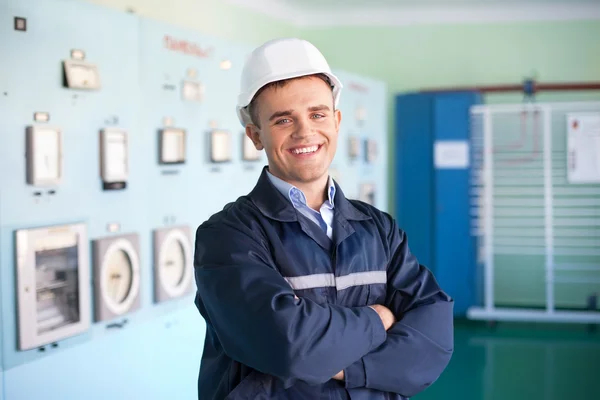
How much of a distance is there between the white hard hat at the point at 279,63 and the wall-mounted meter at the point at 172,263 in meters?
2.05

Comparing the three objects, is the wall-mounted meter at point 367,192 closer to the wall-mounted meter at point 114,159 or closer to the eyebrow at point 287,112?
the wall-mounted meter at point 114,159

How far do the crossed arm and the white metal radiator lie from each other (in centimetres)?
530

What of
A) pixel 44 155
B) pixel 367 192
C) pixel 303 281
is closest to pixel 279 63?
pixel 303 281

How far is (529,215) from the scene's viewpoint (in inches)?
294

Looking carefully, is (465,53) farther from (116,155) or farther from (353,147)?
(116,155)

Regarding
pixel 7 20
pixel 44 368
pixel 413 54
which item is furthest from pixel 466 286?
pixel 7 20

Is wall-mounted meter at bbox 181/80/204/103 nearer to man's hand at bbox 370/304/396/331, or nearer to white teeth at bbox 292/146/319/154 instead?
white teeth at bbox 292/146/319/154

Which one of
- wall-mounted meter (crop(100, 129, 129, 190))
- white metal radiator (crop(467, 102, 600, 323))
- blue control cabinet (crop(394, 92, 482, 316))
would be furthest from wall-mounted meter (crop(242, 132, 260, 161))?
white metal radiator (crop(467, 102, 600, 323))

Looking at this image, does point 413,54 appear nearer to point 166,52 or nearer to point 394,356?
point 166,52

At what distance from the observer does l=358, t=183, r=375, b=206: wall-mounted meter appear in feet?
20.6

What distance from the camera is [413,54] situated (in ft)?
25.6

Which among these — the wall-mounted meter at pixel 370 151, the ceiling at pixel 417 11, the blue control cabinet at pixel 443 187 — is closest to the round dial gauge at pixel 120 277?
the wall-mounted meter at pixel 370 151

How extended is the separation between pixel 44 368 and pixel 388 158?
18.3ft

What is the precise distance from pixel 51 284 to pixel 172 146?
3.46 feet
